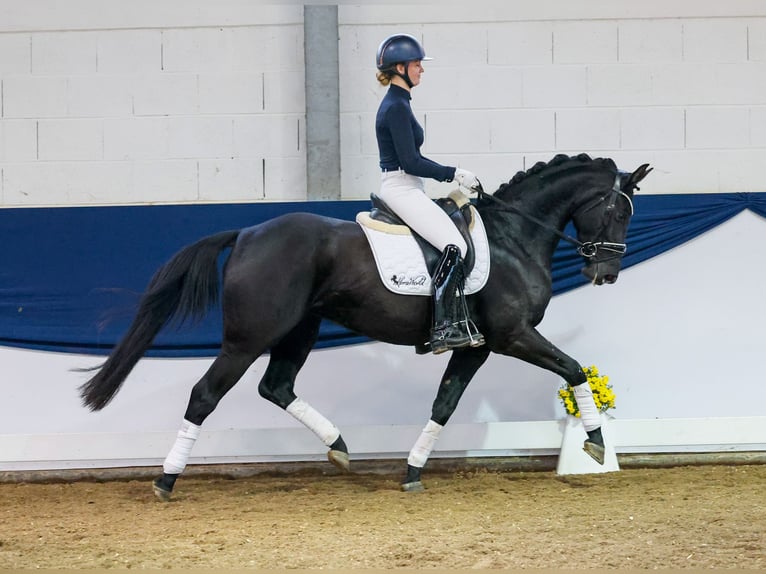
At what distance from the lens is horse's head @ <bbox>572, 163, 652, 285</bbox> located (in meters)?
5.21

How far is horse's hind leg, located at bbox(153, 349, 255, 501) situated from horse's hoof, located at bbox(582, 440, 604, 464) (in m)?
1.90

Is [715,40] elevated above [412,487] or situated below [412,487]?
above

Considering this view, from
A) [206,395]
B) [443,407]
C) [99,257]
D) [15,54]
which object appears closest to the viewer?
[206,395]

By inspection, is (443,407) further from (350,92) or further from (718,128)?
(718,128)

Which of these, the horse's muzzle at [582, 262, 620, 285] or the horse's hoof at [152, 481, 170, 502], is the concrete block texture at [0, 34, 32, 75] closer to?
the horse's hoof at [152, 481, 170, 502]

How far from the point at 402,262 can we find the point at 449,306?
0.35 m

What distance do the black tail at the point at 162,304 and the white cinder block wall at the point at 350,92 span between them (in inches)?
56.0

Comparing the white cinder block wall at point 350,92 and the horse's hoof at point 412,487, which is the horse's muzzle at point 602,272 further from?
the horse's hoof at point 412,487

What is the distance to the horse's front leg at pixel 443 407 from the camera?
5.21 meters

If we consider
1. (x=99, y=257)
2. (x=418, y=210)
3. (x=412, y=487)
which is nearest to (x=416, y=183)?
(x=418, y=210)

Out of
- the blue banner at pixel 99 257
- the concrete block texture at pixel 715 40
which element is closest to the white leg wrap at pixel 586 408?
the blue banner at pixel 99 257

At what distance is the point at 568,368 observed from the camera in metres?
5.05

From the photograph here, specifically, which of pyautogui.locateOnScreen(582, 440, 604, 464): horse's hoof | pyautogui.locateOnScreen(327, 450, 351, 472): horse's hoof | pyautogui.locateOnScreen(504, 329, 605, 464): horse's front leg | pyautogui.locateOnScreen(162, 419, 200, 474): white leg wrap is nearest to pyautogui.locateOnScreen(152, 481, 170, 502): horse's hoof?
pyautogui.locateOnScreen(162, 419, 200, 474): white leg wrap

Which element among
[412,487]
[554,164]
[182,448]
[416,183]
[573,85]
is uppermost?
[573,85]
